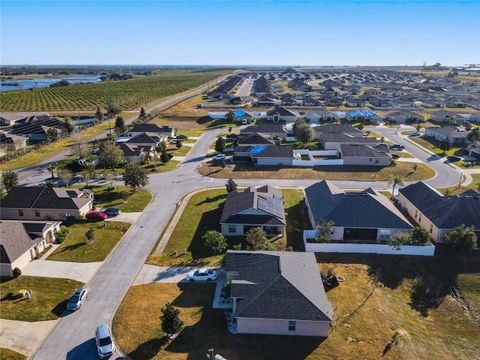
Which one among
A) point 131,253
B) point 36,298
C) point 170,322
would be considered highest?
point 170,322

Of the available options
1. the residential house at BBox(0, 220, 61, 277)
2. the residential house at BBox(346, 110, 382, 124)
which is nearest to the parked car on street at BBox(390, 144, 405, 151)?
the residential house at BBox(346, 110, 382, 124)

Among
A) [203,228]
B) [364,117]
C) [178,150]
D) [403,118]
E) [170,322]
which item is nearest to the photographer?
[170,322]

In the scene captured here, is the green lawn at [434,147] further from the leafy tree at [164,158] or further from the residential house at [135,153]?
the residential house at [135,153]

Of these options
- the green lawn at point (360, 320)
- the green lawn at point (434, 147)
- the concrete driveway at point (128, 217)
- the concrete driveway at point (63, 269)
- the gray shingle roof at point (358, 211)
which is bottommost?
the green lawn at point (360, 320)

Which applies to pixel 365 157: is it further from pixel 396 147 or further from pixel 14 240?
pixel 14 240

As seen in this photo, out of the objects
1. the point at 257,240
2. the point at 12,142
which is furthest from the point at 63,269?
the point at 12,142

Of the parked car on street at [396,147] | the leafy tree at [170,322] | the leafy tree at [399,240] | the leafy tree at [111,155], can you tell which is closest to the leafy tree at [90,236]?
the leafy tree at [170,322]
